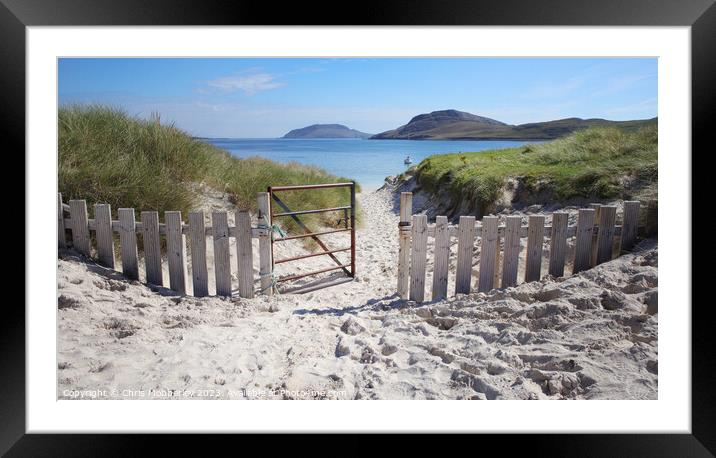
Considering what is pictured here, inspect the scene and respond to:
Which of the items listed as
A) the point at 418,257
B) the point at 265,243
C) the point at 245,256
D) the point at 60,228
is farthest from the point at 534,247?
the point at 60,228

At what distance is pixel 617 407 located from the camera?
266cm

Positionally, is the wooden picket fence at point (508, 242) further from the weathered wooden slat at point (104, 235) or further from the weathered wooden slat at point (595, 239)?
the weathered wooden slat at point (104, 235)

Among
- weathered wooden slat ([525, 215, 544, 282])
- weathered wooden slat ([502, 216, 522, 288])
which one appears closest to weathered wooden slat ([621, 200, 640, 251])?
weathered wooden slat ([525, 215, 544, 282])

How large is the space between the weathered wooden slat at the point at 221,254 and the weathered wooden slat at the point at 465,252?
8.15ft

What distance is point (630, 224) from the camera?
4.43 m

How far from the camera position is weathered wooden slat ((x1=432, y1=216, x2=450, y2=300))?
4332 mm

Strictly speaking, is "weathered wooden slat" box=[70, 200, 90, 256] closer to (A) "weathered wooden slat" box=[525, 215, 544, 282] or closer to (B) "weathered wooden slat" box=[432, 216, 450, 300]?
(B) "weathered wooden slat" box=[432, 216, 450, 300]

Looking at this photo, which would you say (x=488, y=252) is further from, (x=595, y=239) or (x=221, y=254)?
(x=221, y=254)

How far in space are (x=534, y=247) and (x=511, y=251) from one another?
26 cm

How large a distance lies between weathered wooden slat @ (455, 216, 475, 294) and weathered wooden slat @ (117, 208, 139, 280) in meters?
3.41
